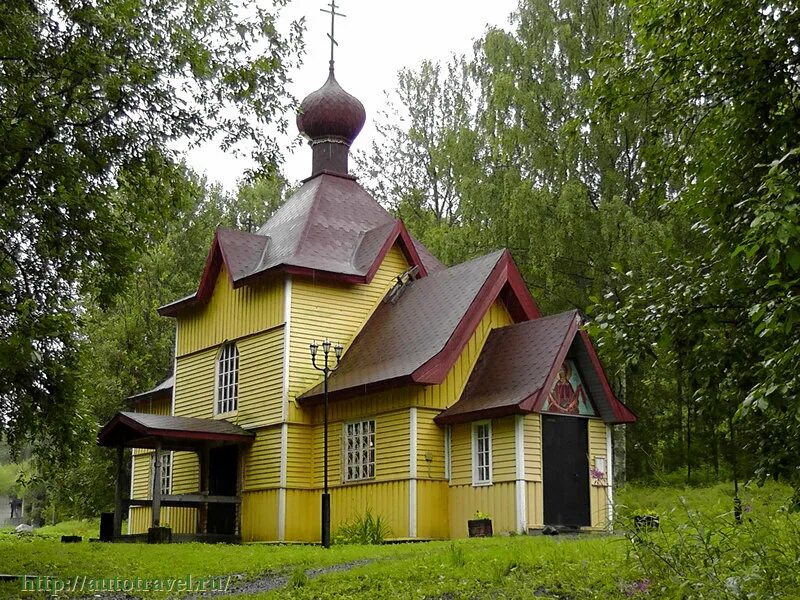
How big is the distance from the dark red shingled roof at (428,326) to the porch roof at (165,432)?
6.96 feet

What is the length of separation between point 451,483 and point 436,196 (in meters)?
21.0

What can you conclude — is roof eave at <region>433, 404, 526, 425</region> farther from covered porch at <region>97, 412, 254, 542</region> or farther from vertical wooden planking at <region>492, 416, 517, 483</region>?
covered porch at <region>97, 412, 254, 542</region>

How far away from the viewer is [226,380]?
23.2 meters

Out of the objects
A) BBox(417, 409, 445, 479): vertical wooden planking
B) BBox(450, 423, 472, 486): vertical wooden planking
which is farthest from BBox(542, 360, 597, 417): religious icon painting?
BBox(417, 409, 445, 479): vertical wooden planking

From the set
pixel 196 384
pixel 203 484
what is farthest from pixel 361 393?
pixel 196 384

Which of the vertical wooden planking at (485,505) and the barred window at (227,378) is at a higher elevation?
the barred window at (227,378)

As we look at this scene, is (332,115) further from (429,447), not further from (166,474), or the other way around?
(429,447)

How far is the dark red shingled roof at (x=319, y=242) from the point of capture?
71.8 feet

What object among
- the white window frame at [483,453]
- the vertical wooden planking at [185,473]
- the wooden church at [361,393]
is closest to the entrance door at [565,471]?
the wooden church at [361,393]

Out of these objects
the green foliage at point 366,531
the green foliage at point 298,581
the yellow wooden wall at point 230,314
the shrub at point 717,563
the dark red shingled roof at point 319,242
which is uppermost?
the dark red shingled roof at point 319,242

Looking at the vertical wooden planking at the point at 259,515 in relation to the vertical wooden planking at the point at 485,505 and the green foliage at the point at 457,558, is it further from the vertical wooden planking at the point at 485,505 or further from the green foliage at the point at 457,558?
the green foliage at the point at 457,558

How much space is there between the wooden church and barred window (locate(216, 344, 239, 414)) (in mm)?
52

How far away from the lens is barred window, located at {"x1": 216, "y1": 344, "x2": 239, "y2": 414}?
22.9m

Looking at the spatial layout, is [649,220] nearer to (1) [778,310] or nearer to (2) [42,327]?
(2) [42,327]
